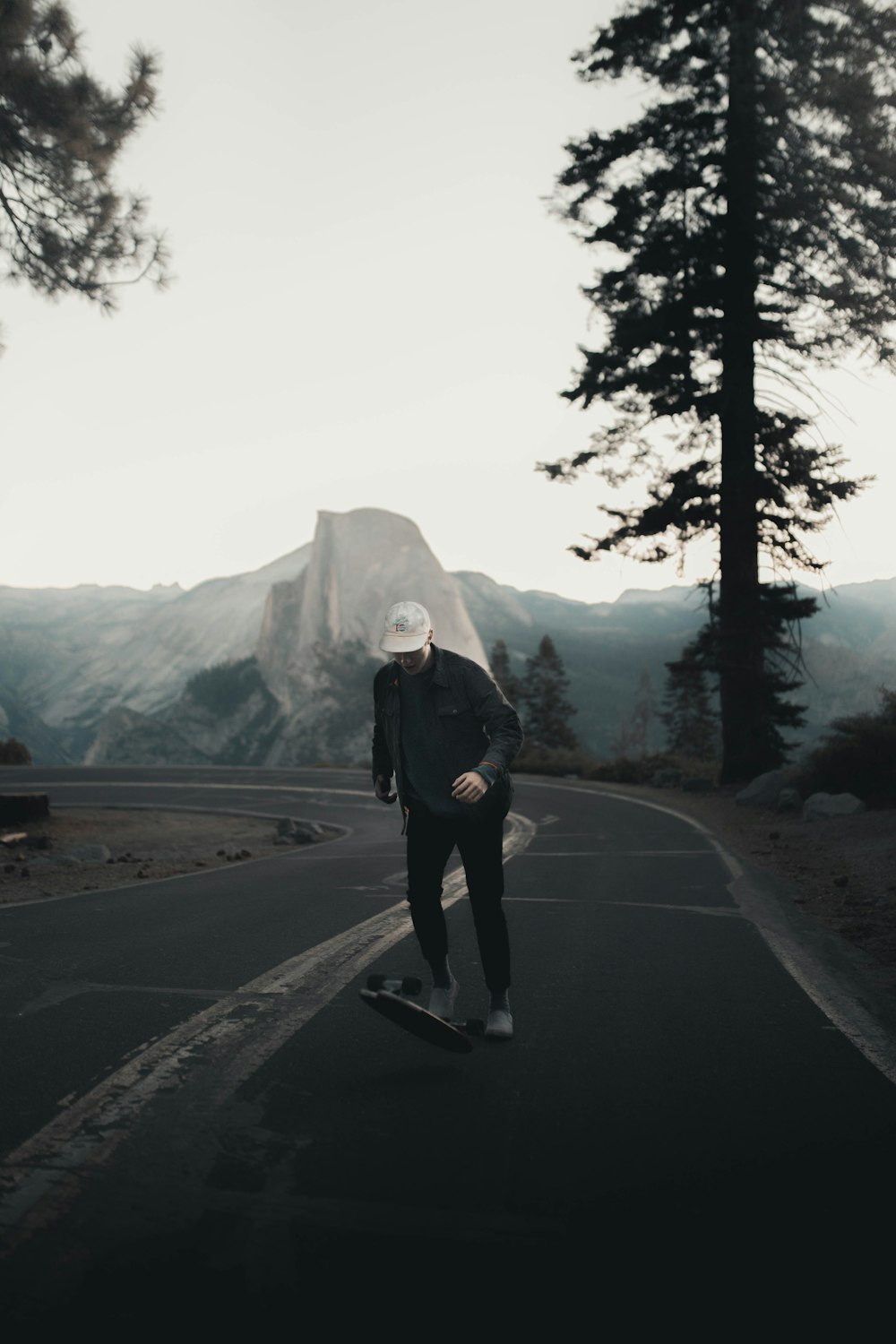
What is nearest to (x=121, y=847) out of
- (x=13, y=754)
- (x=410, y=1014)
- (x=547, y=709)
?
(x=410, y=1014)

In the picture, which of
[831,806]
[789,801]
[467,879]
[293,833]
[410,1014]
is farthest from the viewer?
[293,833]

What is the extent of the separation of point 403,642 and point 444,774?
0.65 meters

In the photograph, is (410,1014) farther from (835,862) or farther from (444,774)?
(835,862)

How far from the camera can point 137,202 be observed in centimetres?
1528

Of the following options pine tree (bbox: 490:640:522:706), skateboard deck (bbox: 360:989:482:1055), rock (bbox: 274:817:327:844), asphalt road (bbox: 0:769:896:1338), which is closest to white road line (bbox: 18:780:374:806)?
rock (bbox: 274:817:327:844)

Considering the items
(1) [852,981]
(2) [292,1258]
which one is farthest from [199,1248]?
(1) [852,981]

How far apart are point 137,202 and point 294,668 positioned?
101736 millimetres

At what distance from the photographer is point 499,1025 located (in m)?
4.34

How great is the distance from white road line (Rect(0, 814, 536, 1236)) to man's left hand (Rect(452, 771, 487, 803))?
4.32 ft

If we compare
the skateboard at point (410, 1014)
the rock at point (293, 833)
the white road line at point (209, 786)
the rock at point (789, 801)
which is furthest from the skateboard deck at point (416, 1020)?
the white road line at point (209, 786)

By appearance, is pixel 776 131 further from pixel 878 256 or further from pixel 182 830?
pixel 182 830

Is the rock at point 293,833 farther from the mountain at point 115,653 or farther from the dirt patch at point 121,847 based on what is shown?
the mountain at point 115,653

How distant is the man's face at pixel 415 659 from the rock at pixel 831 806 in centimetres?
1064

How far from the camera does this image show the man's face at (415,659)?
4449 mm
